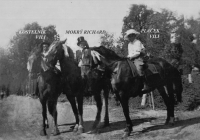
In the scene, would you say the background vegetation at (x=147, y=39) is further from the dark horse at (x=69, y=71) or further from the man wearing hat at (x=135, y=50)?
the dark horse at (x=69, y=71)

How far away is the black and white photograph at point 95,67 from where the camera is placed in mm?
7020

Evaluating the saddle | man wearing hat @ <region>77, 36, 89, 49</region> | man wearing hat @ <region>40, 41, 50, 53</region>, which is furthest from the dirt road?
man wearing hat @ <region>77, 36, 89, 49</region>

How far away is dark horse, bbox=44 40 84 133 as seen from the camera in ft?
23.0

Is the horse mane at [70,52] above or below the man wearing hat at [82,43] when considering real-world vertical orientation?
below

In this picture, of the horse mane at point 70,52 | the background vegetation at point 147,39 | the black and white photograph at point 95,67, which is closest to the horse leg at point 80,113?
the black and white photograph at point 95,67

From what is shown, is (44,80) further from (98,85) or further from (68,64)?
(98,85)

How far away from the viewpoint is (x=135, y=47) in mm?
7230

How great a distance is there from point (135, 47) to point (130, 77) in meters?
1.08

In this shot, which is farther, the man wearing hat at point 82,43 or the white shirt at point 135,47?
the man wearing hat at point 82,43

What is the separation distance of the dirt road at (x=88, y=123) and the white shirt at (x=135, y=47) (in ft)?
8.09

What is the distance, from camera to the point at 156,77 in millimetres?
7473

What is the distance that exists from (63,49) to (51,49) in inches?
17.1

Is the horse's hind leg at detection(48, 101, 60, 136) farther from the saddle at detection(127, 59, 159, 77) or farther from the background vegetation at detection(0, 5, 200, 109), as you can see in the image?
the saddle at detection(127, 59, 159, 77)

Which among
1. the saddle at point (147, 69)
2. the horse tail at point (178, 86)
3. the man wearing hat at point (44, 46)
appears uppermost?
the man wearing hat at point (44, 46)
